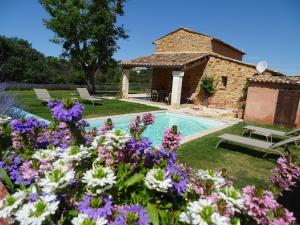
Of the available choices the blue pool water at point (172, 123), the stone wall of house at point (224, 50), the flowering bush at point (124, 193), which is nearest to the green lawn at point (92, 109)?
the blue pool water at point (172, 123)

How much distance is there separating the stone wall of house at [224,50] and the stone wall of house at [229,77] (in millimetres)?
2488

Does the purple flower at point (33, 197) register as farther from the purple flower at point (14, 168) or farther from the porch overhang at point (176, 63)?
the porch overhang at point (176, 63)

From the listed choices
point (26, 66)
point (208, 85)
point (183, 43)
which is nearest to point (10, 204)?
point (208, 85)

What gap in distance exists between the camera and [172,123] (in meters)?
14.2

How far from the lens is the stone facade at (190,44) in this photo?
2134 cm

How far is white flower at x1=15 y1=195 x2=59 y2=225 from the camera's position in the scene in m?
1.26

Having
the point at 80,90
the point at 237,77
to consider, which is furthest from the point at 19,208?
the point at 237,77

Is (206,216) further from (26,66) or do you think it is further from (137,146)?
(26,66)

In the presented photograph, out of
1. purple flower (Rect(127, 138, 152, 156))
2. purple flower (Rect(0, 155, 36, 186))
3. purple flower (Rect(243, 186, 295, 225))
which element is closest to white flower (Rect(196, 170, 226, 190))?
purple flower (Rect(243, 186, 295, 225))

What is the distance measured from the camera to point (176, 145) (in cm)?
253

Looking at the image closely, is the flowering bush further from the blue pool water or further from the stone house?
the stone house

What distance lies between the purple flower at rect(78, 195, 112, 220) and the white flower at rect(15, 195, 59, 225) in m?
0.20

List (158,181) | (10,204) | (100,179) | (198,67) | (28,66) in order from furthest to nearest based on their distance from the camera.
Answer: (28,66) < (198,67) < (158,181) < (100,179) < (10,204)

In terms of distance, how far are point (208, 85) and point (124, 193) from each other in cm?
1893
